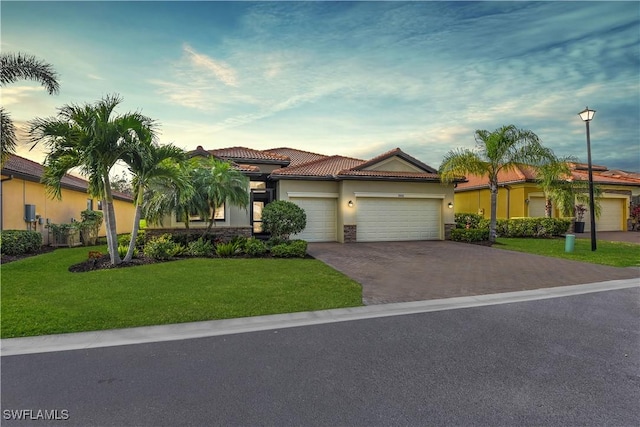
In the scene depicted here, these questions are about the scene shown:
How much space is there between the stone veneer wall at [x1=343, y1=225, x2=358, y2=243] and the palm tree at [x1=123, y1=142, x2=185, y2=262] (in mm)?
8932

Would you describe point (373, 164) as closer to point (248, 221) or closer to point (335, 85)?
point (335, 85)

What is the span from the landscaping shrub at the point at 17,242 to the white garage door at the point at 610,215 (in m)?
33.0

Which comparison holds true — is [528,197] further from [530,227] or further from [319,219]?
[319,219]

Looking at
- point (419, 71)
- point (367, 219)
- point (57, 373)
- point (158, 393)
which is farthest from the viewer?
point (367, 219)

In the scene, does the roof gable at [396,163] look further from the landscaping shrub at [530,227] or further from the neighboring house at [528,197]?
the neighboring house at [528,197]

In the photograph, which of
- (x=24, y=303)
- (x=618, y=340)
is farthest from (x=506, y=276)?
(x=24, y=303)

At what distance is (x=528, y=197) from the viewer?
22.0 metres

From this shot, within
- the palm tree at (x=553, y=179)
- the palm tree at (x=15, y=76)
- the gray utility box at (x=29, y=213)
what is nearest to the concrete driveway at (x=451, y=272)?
the palm tree at (x=553, y=179)

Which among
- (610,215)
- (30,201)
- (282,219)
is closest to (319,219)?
(282,219)

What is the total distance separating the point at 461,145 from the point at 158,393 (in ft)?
56.8

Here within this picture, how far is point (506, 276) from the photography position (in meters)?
8.87

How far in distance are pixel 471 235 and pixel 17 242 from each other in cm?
1970

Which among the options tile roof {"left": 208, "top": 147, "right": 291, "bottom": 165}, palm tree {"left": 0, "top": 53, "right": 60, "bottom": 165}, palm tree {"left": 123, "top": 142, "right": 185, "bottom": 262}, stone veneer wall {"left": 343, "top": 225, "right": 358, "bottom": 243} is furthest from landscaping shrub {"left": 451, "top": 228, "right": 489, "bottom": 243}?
palm tree {"left": 0, "top": 53, "right": 60, "bottom": 165}

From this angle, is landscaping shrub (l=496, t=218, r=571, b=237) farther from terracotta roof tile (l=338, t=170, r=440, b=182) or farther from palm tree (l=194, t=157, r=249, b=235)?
palm tree (l=194, t=157, r=249, b=235)
